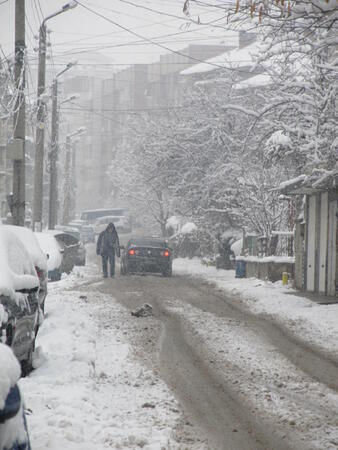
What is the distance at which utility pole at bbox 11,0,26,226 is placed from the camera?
1970 centimetres

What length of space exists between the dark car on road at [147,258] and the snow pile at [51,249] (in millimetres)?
3770

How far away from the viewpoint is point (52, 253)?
2458cm

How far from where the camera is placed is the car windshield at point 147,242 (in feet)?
94.0

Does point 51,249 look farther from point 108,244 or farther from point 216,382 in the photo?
point 216,382

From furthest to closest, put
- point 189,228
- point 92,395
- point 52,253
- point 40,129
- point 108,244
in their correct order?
1. point 189,228
2. point 40,129
3. point 108,244
4. point 52,253
5. point 92,395

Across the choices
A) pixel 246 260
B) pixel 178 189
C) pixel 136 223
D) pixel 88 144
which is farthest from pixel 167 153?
pixel 88 144

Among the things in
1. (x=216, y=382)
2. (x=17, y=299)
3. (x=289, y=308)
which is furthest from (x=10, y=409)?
(x=289, y=308)

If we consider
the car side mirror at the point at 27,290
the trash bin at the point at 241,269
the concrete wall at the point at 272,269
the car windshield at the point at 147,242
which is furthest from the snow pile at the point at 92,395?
the trash bin at the point at 241,269

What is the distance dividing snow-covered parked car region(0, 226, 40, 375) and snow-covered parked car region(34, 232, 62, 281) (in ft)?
47.4

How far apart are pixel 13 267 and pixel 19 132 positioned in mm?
11337

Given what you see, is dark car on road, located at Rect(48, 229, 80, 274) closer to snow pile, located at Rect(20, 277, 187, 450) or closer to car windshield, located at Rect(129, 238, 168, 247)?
car windshield, located at Rect(129, 238, 168, 247)

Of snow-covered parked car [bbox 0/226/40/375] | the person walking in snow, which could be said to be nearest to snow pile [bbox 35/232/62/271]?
the person walking in snow

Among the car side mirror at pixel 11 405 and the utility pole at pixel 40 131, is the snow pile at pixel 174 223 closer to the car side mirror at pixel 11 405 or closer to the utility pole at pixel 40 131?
the utility pole at pixel 40 131

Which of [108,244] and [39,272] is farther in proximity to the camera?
[108,244]
